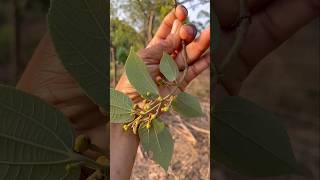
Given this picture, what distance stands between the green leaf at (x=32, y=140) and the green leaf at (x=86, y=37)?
0.20ft

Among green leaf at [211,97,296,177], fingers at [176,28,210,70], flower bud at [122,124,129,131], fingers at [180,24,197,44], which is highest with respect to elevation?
fingers at [180,24,197,44]

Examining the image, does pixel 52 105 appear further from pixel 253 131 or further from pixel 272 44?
pixel 272 44

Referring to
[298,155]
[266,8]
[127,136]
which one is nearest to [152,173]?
[127,136]

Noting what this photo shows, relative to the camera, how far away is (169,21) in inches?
22.2

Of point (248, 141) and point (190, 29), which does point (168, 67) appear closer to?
point (190, 29)

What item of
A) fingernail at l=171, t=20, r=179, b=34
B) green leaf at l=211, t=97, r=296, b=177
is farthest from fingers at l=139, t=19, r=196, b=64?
green leaf at l=211, t=97, r=296, b=177

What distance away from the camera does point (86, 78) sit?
1.90 ft

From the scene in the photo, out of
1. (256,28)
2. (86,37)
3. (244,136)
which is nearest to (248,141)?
(244,136)

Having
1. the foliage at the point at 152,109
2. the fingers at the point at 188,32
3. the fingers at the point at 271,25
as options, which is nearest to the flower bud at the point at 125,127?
the foliage at the point at 152,109

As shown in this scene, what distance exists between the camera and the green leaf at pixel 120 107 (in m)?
0.55

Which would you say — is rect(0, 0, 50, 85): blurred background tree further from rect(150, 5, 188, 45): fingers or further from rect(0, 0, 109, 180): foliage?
rect(150, 5, 188, 45): fingers

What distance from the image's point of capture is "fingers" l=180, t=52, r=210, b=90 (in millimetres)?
569

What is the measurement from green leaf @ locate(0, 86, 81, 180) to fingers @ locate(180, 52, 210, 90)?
148 mm

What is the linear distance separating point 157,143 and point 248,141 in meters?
0.18
